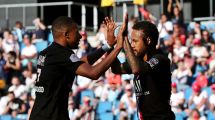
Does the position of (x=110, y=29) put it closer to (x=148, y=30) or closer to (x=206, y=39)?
(x=148, y=30)

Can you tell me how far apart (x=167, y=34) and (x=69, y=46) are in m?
10.8

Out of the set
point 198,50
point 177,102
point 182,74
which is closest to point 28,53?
point 182,74

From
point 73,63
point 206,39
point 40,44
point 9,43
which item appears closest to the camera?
point 73,63

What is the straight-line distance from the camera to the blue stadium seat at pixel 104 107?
1639 cm

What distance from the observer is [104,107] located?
1647cm

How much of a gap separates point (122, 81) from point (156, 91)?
9124mm

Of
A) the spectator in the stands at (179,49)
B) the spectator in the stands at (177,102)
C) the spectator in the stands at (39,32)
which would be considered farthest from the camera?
the spectator in the stands at (39,32)

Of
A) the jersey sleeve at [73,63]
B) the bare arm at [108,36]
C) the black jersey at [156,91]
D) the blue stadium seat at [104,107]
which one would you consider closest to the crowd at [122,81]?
the blue stadium seat at [104,107]

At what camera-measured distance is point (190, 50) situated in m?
17.0

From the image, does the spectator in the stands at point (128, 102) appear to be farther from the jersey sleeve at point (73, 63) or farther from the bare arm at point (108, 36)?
the jersey sleeve at point (73, 63)

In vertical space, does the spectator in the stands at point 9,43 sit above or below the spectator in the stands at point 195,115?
above

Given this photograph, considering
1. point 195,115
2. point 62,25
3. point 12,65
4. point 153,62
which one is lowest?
point 195,115

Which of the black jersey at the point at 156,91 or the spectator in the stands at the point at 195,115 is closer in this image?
the black jersey at the point at 156,91

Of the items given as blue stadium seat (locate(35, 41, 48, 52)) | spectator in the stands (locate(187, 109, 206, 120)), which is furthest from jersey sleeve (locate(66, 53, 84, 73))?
blue stadium seat (locate(35, 41, 48, 52))
